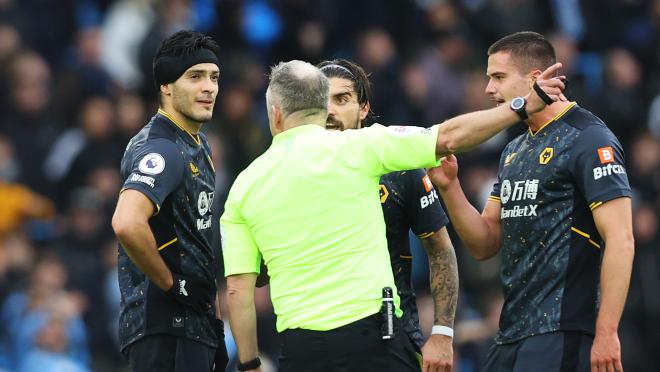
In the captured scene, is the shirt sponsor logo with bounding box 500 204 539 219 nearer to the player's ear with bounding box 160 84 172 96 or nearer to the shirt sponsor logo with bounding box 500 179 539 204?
the shirt sponsor logo with bounding box 500 179 539 204

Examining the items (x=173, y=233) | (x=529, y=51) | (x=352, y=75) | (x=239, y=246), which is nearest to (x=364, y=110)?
(x=352, y=75)

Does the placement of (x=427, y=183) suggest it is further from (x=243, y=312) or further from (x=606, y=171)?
(x=243, y=312)

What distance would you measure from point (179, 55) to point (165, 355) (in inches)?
75.1

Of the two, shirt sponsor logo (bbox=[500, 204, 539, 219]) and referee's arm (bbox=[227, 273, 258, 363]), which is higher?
shirt sponsor logo (bbox=[500, 204, 539, 219])

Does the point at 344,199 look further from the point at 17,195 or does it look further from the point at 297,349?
the point at 17,195

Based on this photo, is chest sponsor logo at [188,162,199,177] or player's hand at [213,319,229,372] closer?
chest sponsor logo at [188,162,199,177]

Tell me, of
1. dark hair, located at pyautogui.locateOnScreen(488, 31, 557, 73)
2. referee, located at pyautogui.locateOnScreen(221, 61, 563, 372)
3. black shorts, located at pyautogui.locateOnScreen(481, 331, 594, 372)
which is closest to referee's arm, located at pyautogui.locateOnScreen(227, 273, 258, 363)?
referee, located at pyautogui.locateOnScreen(221, 61, 563, 372)

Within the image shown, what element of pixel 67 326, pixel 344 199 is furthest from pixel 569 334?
pixel 67 326

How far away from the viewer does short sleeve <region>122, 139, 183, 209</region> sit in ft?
25.3

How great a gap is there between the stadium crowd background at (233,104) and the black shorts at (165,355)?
5650mm

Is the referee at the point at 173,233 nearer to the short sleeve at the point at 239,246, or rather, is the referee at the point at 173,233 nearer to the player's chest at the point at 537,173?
the short sleeve at the point at 239,246

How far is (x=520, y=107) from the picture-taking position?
277 inches

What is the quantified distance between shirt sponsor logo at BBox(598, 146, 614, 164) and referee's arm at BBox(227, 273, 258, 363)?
213 centimetres

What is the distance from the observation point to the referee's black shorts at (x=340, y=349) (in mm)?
7039
